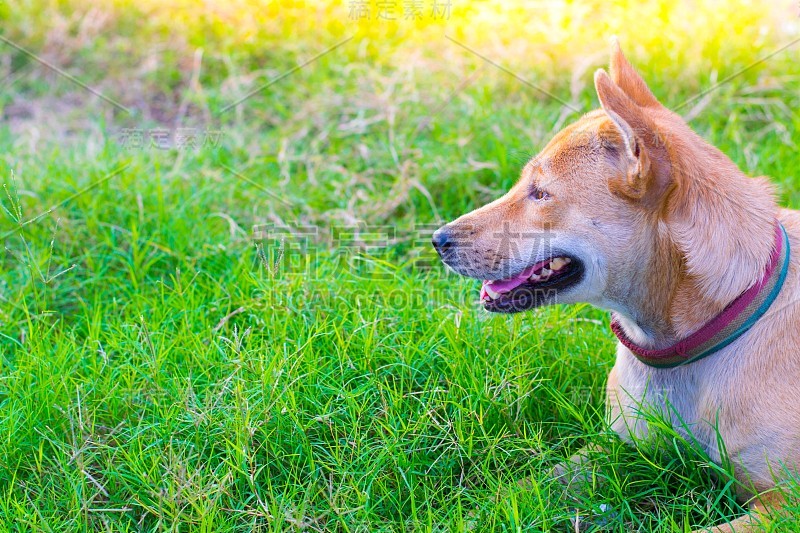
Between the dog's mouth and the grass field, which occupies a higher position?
the dog's mouth

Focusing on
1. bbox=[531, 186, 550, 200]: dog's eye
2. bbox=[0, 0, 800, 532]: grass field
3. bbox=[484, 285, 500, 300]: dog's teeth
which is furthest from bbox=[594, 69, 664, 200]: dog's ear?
bbox=[0, 0, 800, 532]: grass field

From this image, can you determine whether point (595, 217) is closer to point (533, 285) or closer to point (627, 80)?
point (533, 285)

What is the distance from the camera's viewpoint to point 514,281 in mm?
3068

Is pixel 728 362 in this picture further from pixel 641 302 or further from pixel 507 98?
pixel 507 98

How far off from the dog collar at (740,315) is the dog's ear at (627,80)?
26.2 inches

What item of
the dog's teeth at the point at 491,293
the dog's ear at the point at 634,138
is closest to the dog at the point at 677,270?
the dog's ear at the point at 634,138

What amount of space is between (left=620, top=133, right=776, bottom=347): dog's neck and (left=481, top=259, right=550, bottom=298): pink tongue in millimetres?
350

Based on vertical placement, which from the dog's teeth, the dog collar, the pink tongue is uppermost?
the dog collar

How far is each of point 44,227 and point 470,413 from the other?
255 cm

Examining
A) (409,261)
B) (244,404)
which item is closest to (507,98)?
(409,261)

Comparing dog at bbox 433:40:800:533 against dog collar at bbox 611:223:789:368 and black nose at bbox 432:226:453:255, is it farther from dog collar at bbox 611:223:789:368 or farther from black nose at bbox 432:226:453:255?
black nose at bbox 432:226:453:255

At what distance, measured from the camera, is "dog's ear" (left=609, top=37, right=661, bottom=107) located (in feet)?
10.0

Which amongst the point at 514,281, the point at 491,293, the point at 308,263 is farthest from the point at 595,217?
the point at 308,263

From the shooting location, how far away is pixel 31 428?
3064mm
